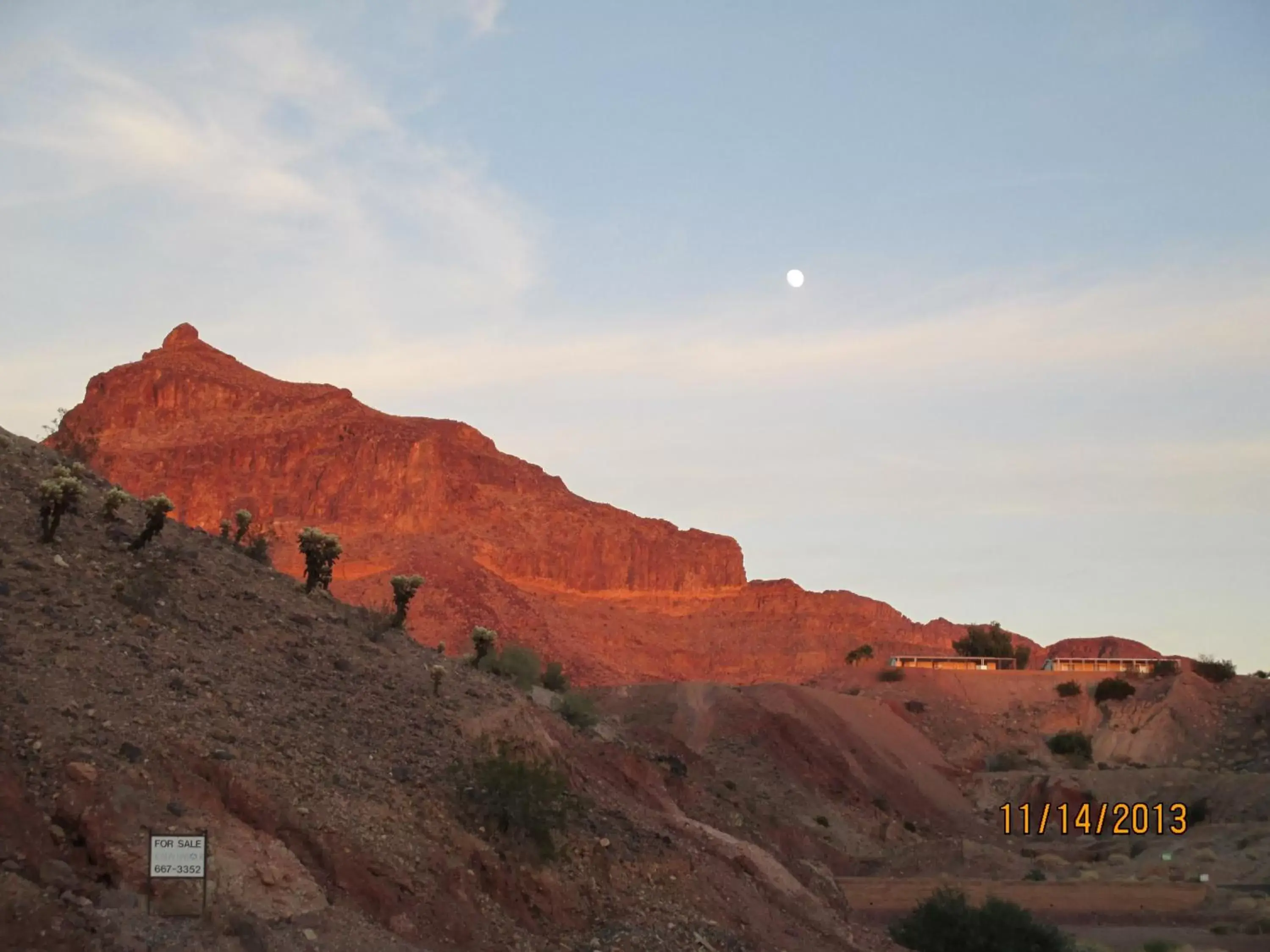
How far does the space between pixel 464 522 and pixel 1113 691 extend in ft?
263

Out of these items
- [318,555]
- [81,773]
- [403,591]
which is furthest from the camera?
[403,591]

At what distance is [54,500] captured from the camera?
21.0 meters

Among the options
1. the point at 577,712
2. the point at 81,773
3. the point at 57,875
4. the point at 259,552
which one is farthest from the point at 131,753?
the point at 577,712

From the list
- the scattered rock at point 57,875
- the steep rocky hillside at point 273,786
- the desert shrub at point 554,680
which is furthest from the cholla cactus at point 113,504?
the desert shrub at point 554,680

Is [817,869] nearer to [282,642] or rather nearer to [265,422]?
[282,642]

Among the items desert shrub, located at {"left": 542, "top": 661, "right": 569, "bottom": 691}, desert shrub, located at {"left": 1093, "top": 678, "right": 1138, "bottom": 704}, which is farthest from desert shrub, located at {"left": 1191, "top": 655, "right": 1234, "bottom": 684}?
desert shrub, located at {"left": 542, "top": 661, "right": 569, "bottom": 691}

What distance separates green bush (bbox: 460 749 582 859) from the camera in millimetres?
20078

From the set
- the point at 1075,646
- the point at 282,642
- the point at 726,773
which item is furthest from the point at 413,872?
the point at 1075,646

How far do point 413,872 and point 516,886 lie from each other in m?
1.88

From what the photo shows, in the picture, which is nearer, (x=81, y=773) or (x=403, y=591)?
(x=81, y=773)

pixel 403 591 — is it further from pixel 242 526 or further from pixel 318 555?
pixel 242 526

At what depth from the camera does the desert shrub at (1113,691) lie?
88.9 metres

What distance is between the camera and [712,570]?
169m
